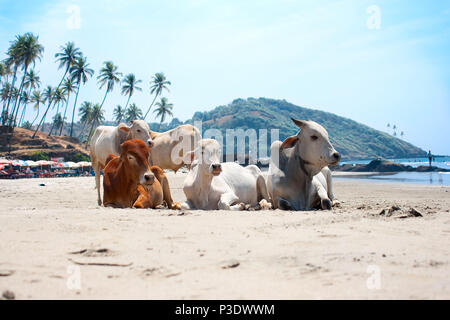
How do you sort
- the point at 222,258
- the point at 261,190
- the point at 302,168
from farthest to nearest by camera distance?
the point at 261,190 → the point at 302,168 → the point at 222,258

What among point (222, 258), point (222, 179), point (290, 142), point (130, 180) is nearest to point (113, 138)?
point (222, 179)

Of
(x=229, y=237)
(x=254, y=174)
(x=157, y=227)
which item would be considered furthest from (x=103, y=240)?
(x=254, y=174)

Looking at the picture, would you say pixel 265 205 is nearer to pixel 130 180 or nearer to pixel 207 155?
pixel 207 155

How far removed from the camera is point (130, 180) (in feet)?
24.9

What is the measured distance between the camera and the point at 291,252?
12.2ft

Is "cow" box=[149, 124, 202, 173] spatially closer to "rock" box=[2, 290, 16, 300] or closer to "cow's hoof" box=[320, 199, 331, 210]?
"cow's hoof" box=[320, 199, 331, 210]

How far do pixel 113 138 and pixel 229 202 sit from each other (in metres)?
4.97

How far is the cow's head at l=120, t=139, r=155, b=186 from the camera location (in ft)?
24.0

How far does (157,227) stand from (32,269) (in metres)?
1.73

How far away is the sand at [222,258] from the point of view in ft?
9.29

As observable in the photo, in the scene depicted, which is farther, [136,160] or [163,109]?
[163,109]

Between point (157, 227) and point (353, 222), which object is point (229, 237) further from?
point (353, 222)

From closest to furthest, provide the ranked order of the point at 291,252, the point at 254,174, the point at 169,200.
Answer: the point at 291,252 → the point at 169,200 → the point at 254,174

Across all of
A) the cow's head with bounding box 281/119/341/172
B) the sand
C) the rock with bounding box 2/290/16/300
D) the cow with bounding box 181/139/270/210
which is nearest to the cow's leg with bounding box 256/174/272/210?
the cow with bounding box 181/139/270/210
